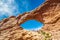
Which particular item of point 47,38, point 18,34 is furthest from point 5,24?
point 47,38

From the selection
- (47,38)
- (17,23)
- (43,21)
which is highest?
(17,23)

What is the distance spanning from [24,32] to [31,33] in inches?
73.6

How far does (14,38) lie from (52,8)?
9281 mm

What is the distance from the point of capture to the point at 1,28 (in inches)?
1468

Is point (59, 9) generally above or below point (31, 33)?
above

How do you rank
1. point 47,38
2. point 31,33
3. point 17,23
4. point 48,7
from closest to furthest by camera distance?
point 47,38, point 31,33, point 48,7, point 17,23

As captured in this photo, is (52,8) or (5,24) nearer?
(52,8)

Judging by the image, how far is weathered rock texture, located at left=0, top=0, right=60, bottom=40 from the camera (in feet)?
99.5

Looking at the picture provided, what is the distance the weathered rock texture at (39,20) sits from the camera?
30333 millimetres

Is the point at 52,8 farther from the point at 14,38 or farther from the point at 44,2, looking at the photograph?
the point at 14,38

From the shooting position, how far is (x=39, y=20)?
34844mm

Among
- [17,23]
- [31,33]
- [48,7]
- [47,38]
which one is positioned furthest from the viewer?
[17,23]

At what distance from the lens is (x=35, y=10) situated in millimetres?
34844

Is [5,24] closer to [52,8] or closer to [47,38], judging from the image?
[52,8]
